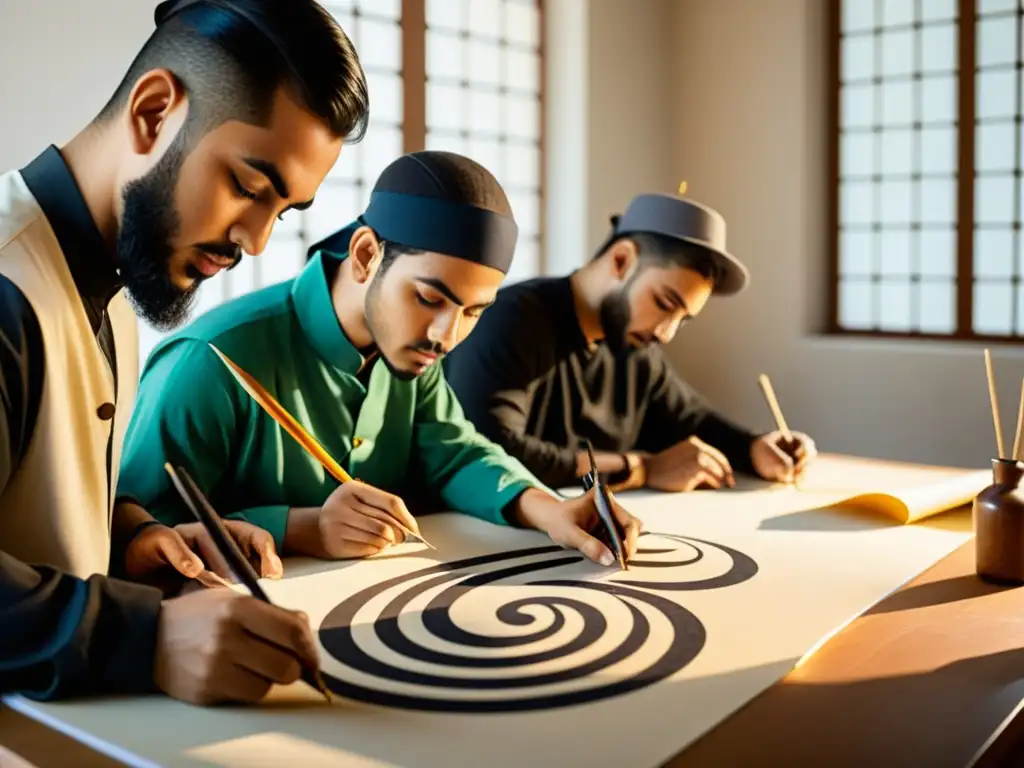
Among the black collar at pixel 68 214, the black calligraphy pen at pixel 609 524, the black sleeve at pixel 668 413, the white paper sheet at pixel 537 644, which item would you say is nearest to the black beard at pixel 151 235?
the black collar at pixel 68 214

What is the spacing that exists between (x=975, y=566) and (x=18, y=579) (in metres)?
1.29

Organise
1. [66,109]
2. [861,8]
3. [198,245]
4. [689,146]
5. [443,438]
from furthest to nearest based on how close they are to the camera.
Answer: [689,146] < [861,8] < [66,109] < [443,438] < [198,245]

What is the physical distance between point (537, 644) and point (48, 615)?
1.74 feet

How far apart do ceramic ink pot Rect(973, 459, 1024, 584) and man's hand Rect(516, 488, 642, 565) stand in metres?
0.50

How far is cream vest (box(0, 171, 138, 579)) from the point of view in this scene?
1.12m

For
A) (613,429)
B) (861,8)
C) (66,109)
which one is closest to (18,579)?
(613,429)

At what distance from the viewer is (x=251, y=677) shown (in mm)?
1082

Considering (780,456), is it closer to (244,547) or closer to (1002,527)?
(1002,527)

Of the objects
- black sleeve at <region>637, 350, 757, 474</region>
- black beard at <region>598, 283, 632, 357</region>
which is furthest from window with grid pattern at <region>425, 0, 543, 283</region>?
black beard at <region>598, 283, 632, 357</region>

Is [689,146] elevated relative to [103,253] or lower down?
elevated

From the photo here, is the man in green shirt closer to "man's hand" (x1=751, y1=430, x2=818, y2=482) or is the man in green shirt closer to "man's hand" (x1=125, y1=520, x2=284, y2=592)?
"man's hand" (x1=125, y1=520, x2=284, y2=592)

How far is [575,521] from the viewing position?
1.77 metres

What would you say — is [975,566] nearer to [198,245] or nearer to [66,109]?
[198,245]

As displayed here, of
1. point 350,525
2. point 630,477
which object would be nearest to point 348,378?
point 350,525
